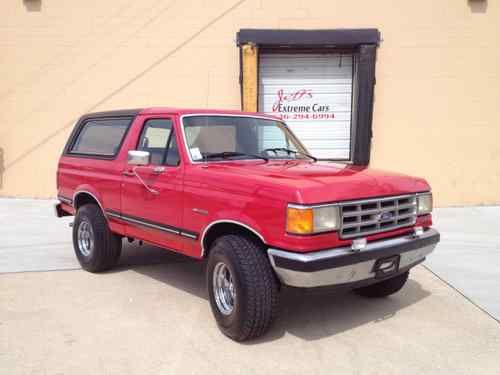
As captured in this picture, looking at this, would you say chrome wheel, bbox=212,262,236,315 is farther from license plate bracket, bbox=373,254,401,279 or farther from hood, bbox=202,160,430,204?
license plate bracket, bbox=373,254,401,279

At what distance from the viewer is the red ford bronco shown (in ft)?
10.4

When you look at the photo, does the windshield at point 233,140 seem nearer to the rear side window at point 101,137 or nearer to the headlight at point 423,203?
the rear side window at point 101,137

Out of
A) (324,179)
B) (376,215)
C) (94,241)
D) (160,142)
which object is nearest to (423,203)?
(376,215)

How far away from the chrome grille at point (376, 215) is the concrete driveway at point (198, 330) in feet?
2.02

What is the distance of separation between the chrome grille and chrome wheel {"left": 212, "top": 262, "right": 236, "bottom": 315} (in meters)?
0.98

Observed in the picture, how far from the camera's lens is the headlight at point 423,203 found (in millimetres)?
3881

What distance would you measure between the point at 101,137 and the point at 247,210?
2.63m

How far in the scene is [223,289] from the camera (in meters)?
3.71

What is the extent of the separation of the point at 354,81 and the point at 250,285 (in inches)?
271

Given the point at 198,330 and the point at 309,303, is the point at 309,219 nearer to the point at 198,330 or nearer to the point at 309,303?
the point at 198,330

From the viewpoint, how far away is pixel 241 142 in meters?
4.32

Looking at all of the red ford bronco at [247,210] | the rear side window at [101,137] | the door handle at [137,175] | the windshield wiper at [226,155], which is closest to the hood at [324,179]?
the red ford bronco at [247,210]

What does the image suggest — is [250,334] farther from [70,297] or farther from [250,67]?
[250,67]

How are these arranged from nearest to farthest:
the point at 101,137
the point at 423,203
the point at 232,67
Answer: the point at 423,203
the point at 101,137
the point at 232,67
